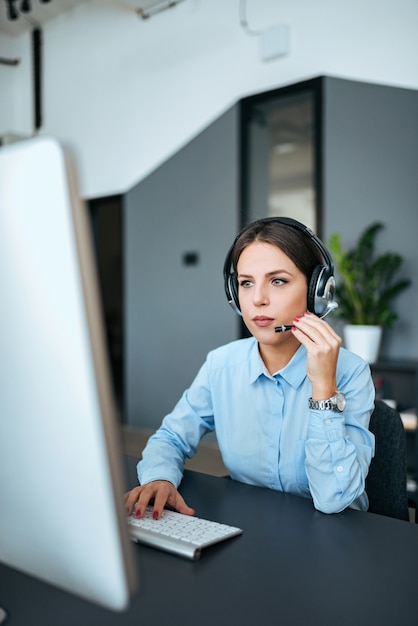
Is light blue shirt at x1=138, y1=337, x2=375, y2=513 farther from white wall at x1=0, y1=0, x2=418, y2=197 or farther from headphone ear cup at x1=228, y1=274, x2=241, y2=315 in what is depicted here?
white wall at x1=0, y1=0, x2=418, y2=197

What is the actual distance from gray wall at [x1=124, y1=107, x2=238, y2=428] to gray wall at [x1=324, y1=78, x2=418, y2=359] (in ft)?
2.93

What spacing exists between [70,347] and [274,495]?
90 cm

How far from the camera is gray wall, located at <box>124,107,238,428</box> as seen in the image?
15.8 feet

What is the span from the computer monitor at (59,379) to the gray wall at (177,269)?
4.23 metres

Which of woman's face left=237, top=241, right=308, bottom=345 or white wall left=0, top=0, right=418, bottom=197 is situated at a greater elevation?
white wall left=0, top=0, right=418, bottom=197

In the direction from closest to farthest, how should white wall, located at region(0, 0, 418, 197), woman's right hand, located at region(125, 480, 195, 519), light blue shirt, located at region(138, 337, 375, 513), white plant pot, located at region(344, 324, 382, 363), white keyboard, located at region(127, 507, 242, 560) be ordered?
white keyboard, located at region(127, 507, 242, 560), woman's right hand, located at region(125, 480, 195, 519), light blue shirt, located at region(138, 337, 375, 513), white plant pot, located at region(344, 324, 382, 363), white wall, located at region(0, 0, 418, 197)

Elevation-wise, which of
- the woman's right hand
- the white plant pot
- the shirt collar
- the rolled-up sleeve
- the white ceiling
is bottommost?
the white plant pot

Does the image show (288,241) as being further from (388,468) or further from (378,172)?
(378,172)

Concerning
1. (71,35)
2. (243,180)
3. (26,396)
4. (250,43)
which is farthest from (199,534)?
(71,35)

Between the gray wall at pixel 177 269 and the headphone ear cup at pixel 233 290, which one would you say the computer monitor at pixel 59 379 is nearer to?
the headphone ear cup at pixel 233 290

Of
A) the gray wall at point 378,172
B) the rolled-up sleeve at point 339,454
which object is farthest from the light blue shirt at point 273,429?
the gray wall at point 378,172

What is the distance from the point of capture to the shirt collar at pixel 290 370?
1442 mm

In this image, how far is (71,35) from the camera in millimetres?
6121

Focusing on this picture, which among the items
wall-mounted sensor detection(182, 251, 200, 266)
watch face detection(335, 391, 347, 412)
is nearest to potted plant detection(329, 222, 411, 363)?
wall-mounted sensor detection(182, 251, 200, 266)
